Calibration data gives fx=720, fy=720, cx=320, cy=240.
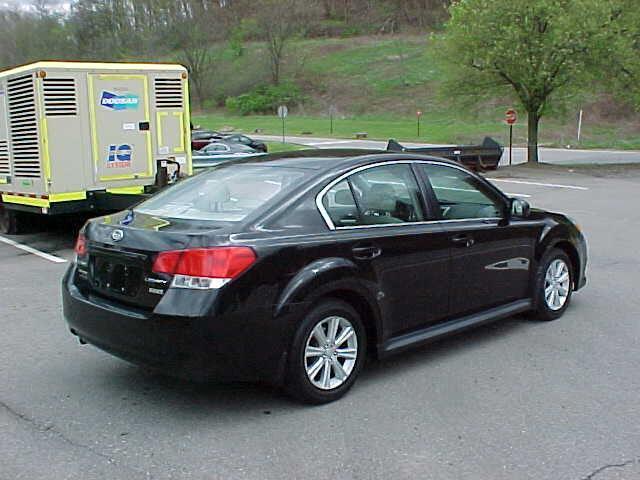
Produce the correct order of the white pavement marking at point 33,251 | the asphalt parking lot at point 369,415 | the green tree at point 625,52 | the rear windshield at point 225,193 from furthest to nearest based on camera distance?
the green tree at point 625,52, the white pavement marking at point 33,251, the rear windshield at point 225,193, the asphalt parking lot at point 369,415

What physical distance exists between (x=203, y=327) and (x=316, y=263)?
815 mm

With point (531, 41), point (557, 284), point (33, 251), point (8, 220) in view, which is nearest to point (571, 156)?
point (531, 41)

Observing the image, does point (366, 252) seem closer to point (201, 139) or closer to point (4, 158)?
point (4, 158)

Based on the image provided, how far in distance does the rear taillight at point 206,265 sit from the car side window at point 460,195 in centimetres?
183

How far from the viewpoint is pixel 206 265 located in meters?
4.04

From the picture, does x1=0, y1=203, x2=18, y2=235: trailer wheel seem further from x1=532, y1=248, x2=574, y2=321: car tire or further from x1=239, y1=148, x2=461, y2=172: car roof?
x1=532, y1=248, x2=574, y2=321: car tire

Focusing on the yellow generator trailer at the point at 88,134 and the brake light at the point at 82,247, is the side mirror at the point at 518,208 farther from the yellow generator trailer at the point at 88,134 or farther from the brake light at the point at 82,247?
the yellow generator trailer at the point at 88,134

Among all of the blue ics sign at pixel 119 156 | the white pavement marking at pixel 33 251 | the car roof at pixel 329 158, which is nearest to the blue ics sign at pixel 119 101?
the blue ics sign at pixel 119 156

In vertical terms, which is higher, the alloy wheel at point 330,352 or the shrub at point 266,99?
the shrub at point 266,99

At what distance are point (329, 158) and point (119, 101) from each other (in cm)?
684

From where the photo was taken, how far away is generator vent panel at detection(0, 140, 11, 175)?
11.4 m

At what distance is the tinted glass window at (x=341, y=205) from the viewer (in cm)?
464

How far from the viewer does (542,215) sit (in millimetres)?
6281

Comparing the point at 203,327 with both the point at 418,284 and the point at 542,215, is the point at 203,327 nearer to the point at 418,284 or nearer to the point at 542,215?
the point at 418,284
